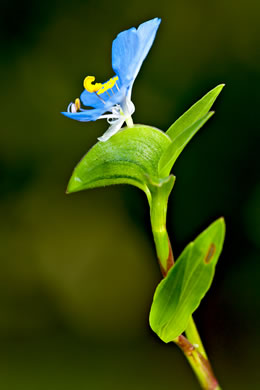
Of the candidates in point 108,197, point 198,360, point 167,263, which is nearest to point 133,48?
point 167,263

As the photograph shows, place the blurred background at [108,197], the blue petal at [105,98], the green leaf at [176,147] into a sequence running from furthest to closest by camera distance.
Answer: the blurred background at [108,197]
the blue petal at [105,98]
the green leaf at [176,147]

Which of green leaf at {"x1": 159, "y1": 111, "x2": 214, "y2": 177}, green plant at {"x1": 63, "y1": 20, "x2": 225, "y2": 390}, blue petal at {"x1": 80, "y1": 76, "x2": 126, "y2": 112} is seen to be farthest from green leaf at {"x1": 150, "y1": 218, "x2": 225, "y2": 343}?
blue petal at {"x1": 80, "y1": 76, "x2": 126, "y2": 112}

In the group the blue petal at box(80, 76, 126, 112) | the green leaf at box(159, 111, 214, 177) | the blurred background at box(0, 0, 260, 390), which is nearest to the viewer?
the green leaf at box(159, 111, 214, 177)

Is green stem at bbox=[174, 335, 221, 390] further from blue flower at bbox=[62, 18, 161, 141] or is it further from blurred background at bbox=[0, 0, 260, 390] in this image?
blurred background at bbox=[0, 0, 260, 390]

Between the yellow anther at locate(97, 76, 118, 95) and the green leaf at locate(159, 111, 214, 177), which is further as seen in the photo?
the yellow anther at locate(97, 76, 118, 95)

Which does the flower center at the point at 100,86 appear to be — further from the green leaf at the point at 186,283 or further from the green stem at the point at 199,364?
the green stem at the point at 199,364

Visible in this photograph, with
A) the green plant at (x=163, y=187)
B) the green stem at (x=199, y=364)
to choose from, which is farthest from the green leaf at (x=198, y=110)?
the green stem at (x=199, y=364)

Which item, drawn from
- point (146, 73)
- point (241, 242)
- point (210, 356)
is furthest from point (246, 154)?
point (210, 356)
